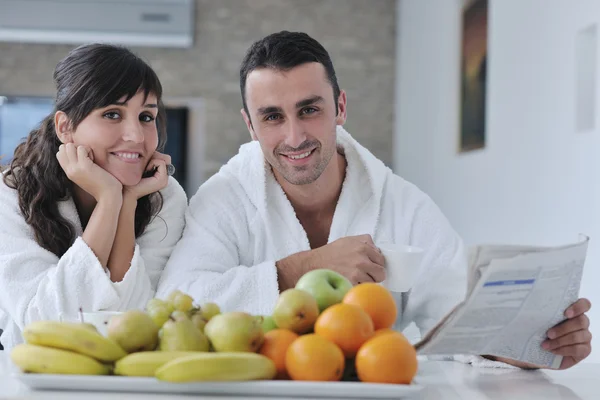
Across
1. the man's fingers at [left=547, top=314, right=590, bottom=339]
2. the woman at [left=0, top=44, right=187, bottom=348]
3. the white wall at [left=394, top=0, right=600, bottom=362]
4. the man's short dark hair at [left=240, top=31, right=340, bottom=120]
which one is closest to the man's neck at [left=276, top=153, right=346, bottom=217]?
the man's short dark hair at [left=240, top=31, right=340, bottom=120]

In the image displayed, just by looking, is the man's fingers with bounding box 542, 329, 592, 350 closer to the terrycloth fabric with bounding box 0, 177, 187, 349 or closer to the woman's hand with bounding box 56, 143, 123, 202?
the terrycloth fabric with bounding box 0, 177, 187, 349

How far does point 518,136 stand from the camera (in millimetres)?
3672

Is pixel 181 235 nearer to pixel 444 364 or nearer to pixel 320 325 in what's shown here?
pixel 444 364

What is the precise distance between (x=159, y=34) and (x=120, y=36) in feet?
1.10

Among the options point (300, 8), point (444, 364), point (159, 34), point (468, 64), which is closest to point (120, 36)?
point (159, 34)

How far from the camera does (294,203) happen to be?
2043 mm

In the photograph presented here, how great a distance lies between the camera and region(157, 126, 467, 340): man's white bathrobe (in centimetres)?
169

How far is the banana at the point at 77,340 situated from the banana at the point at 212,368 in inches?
3.4

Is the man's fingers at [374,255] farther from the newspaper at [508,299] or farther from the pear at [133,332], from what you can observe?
the pear at [133,332]

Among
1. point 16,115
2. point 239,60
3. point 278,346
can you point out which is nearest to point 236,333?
point 278,346

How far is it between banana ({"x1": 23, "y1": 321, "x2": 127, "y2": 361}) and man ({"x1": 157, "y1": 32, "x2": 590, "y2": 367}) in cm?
70

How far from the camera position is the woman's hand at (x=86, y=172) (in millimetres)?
1832

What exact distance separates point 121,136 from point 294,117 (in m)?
0.45

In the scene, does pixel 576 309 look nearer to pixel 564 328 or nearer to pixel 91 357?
pixel 564 328
